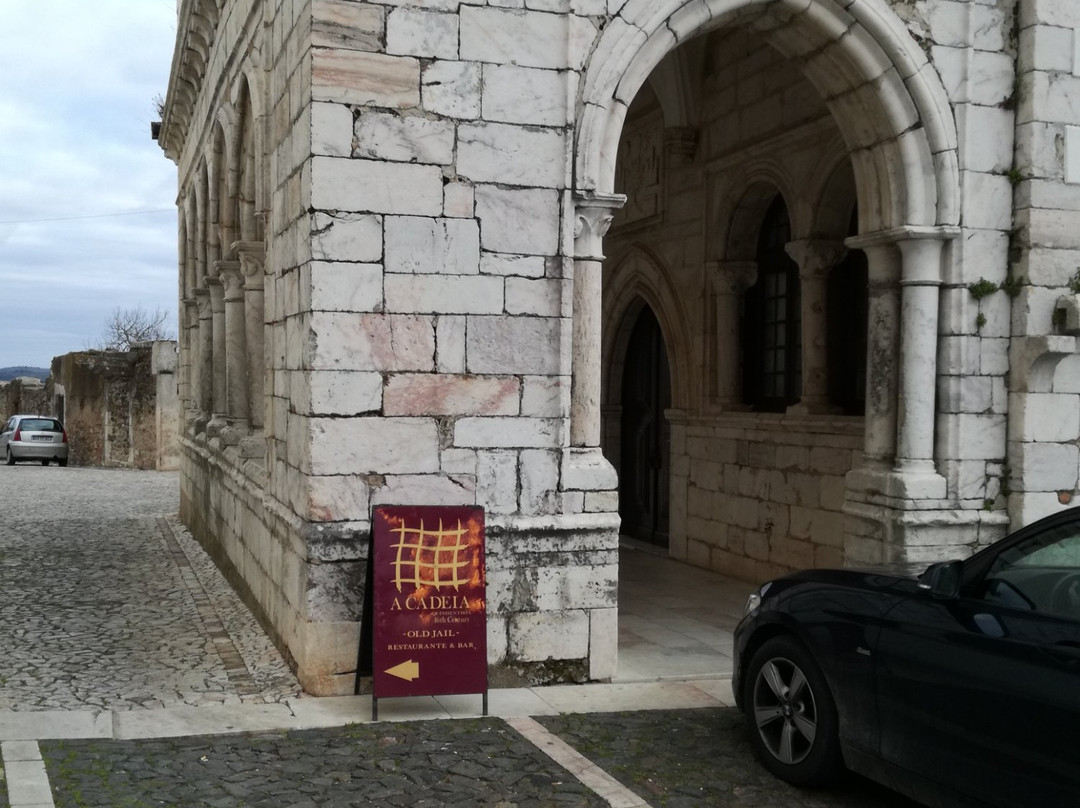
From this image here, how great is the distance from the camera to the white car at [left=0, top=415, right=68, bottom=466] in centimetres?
2688

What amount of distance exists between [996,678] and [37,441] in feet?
87.0

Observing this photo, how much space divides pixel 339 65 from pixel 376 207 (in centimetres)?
72

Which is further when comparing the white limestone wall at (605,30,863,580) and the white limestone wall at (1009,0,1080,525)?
the white limestone wall at (605,30,863,580)

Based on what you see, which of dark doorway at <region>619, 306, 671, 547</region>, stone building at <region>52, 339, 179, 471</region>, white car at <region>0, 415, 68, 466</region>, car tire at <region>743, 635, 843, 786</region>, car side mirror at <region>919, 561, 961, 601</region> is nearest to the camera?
car side mirror at <region>919, 561, 961, 601</region>

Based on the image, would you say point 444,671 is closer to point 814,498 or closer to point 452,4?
point 452,4

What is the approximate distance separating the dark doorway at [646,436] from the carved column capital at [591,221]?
5488 mm

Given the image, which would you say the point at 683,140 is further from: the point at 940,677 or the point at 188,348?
the point at 188,348

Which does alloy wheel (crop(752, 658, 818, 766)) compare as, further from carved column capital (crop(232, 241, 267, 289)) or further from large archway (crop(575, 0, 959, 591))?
carved column capital (crop(232, 241, 267, 289))

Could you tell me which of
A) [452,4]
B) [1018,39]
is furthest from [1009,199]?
[452,4]

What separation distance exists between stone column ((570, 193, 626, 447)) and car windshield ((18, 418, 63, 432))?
2381 cm

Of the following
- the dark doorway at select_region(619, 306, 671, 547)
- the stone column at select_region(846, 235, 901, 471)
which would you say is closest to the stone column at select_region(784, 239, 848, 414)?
the stone column at select_region(846, 235, 901, 471)

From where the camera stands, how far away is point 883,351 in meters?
7.25

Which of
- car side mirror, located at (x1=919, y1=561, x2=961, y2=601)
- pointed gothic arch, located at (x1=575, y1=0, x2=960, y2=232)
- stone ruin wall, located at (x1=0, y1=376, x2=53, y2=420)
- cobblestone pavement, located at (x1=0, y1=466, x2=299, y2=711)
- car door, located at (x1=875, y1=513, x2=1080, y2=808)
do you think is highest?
pointed gothic arch, located at (x1=575, y1=0, x2=960, y2=232)

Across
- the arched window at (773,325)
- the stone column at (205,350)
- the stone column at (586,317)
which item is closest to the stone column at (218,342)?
the stone column at (205,350)
